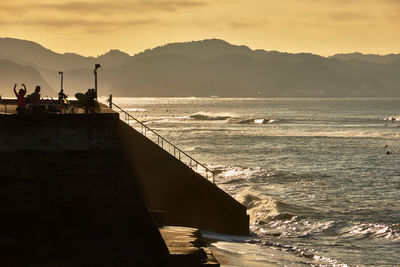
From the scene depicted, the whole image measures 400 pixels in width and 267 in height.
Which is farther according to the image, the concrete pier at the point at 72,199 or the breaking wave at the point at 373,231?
the breaking wave at the point at 373,231

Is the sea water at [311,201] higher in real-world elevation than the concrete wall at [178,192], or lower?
lower

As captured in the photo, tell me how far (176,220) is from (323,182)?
2720cm

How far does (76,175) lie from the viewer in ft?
62.2

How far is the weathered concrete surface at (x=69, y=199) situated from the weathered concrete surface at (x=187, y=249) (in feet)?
1.71

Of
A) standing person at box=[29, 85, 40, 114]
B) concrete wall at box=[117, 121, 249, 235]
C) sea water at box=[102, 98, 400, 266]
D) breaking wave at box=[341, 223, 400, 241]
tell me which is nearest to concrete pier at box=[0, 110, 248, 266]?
standing person at box=[29, 85, 40, 114]

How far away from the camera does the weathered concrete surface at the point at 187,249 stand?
19.3 m

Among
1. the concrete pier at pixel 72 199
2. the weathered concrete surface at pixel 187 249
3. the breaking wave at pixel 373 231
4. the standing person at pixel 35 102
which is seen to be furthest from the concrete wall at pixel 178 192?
the breaking wave at pixel 373 231

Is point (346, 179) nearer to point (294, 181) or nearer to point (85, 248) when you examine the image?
point (294, 181)

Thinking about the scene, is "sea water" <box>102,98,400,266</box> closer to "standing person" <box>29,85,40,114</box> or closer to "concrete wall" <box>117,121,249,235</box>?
"concrete wall" <box>117,121,249,235</box>

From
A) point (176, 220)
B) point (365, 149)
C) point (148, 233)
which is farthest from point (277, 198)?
point (365, 149)

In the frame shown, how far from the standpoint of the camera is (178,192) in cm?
2577

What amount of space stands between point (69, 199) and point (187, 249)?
3.97m

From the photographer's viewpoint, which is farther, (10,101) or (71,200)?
(10,101)

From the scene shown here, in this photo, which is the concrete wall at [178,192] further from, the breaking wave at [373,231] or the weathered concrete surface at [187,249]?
the breaking wave at [373,231]
